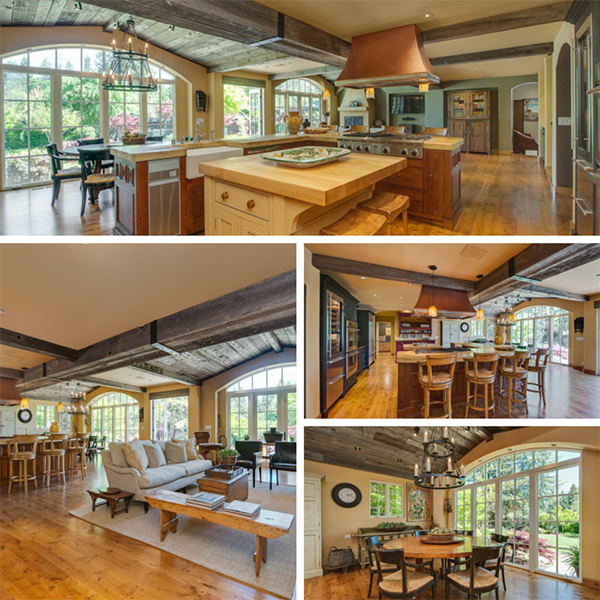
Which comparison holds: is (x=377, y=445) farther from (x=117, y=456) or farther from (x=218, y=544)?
(x=117, y=456)

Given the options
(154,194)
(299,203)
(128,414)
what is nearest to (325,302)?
(299,203)

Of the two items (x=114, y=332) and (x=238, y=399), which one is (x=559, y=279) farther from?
(x=238, y=399)

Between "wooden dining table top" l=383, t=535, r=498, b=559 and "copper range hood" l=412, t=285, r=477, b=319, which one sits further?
"wooden dining table top" l=383, t=535, r=498, b=559

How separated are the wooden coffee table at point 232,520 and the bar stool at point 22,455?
2551 mm

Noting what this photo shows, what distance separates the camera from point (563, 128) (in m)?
5.86

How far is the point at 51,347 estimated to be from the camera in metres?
5.01

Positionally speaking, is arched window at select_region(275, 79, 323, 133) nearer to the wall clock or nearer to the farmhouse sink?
the farmhouse sink

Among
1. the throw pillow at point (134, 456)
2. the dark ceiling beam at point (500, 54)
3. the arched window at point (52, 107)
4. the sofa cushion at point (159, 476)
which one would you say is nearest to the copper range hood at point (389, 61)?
the dark ceiling beam at point (500, 54)

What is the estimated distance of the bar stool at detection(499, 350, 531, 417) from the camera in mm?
2033

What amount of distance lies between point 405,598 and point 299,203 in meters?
2.18

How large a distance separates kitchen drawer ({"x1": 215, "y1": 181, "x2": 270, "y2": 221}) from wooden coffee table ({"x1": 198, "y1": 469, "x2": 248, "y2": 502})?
312 cm

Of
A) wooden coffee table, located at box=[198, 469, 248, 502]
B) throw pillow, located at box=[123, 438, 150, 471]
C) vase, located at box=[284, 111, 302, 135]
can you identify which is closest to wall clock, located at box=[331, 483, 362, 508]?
wooden coffee table, located at box=[198, 469, 248, 502]

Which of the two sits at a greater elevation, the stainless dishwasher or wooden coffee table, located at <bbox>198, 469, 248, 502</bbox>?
the stainless dishwasher

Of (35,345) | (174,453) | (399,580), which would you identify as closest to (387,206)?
(399,580)
